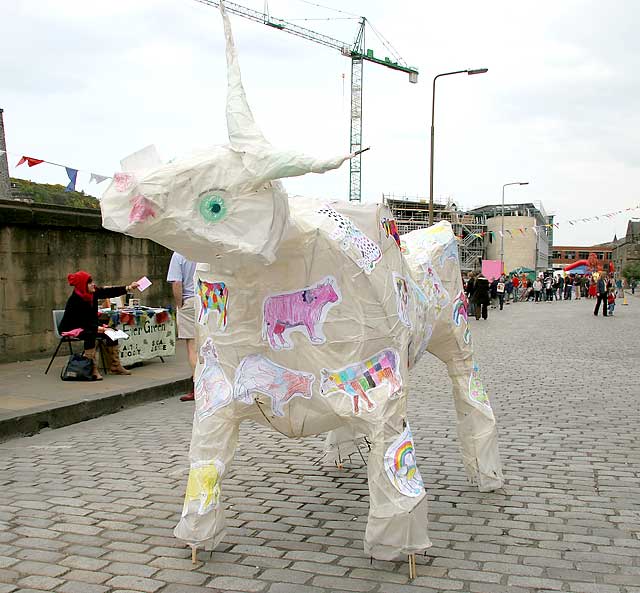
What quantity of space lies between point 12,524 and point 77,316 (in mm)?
5453

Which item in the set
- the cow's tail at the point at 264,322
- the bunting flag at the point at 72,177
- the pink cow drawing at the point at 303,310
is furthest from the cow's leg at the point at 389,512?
the bunting flag at the point at 72,177

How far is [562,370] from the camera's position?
11.7m

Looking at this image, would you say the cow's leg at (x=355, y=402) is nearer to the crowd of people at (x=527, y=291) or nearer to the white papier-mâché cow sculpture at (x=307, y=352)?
the white papier-mâché cow sculpture at (x=307, y=352)

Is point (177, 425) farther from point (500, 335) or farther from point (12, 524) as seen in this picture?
point (500, 335)

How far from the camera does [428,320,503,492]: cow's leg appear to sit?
16.6 ft

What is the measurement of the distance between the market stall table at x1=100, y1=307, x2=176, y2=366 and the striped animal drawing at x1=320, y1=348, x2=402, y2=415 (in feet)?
24.9

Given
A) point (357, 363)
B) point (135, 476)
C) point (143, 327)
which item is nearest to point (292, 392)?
point (357, 363)

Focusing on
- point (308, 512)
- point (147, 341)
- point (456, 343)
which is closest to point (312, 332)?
point (308, 512)

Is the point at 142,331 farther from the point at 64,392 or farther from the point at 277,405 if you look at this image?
the point at 277,405

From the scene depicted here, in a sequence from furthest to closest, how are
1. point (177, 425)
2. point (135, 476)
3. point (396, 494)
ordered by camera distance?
point (177, 425) → point (135, 476) → point (396, 494)

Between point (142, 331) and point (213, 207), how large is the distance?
331 inches

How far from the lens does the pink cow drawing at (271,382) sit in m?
3.64

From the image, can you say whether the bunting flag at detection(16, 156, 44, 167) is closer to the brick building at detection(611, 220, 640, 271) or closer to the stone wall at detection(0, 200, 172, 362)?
the stone wall at detection(0, 200, 172, 362)

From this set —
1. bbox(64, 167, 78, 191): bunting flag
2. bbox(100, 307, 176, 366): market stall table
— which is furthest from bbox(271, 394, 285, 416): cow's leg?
bbox(64, 167, 78, 191): bunting flag
